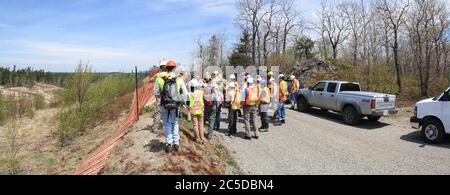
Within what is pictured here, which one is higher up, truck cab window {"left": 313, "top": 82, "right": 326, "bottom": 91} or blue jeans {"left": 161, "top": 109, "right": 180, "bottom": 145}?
truck cab window {"left": 313, "top": 82, "right": 326, "bottom": 91}

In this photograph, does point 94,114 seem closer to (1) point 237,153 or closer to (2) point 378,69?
(1) point 237,153

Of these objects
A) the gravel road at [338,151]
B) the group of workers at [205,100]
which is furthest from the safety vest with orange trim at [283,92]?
the gravel road at [338,151]

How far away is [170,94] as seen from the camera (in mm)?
7027

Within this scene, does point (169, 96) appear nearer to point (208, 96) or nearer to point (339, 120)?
point (208, 96)

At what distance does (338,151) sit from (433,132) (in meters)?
3.23

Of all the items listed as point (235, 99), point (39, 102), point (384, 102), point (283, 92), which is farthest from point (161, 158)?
point (39, 102)

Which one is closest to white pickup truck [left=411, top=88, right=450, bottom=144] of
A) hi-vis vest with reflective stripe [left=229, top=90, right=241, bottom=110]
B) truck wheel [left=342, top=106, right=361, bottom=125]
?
truck wheel [left=342, top=106, right=361, bottom=125]

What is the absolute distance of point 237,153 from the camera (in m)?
8.85

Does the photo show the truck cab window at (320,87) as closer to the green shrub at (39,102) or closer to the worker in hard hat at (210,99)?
the worker in hard hat at (210,99)

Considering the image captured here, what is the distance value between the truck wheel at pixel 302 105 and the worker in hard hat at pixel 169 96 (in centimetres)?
984

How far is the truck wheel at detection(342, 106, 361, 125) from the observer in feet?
41.4

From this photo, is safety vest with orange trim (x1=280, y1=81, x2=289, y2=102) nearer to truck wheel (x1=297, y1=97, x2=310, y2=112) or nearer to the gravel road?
the gravel road

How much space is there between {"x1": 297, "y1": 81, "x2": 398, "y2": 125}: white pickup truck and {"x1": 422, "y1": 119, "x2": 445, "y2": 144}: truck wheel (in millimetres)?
2133

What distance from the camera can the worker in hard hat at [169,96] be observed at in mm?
7031
